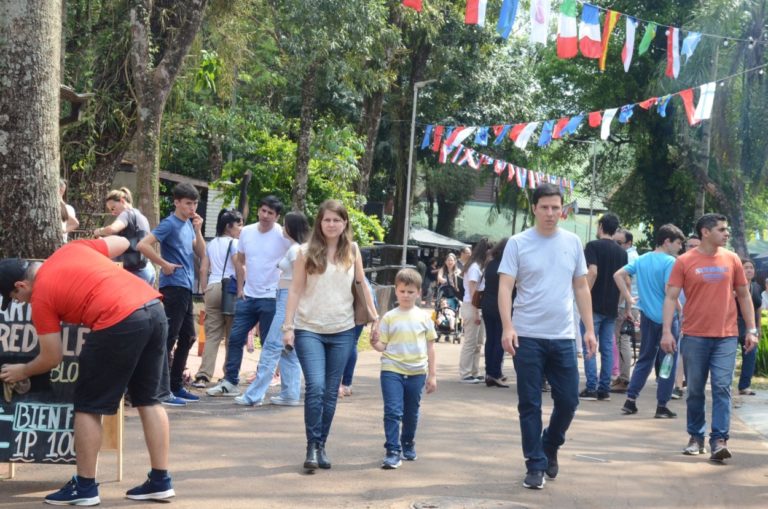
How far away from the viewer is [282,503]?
242 inches

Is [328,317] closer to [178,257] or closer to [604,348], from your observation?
[178,257]

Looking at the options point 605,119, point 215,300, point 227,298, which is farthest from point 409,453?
point 605,119

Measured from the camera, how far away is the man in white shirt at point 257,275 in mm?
10039

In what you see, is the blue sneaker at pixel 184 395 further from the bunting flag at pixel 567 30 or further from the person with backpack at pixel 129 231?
the bunting flag at pixel 567 30

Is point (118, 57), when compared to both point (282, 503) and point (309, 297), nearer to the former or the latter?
point (309, 297)

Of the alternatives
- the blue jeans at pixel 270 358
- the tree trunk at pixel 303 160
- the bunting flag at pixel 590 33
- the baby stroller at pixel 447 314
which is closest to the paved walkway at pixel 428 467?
the blue jeans at pixel 270 358

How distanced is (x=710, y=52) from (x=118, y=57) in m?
19.6

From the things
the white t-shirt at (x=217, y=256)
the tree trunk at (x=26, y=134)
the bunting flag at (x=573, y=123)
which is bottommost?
the white t-shirt at (x=217, y=256)

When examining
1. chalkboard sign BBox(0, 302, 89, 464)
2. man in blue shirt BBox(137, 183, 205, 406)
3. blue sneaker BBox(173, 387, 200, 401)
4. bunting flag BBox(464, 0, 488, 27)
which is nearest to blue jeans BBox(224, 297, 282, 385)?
blue sneaker BBox(173, 387, 200, 401)

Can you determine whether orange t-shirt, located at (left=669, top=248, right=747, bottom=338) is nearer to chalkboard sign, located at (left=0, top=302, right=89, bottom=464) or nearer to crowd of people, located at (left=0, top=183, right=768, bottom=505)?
crowd of people, located at (left=0, top=183, right=768, bottom=505)

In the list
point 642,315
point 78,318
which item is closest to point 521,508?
point 78,318

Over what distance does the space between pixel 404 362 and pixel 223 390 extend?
3441 mm

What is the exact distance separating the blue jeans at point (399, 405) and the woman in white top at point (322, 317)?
0.37m

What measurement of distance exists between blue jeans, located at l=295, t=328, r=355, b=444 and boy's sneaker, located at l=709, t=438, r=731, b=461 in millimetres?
2943
